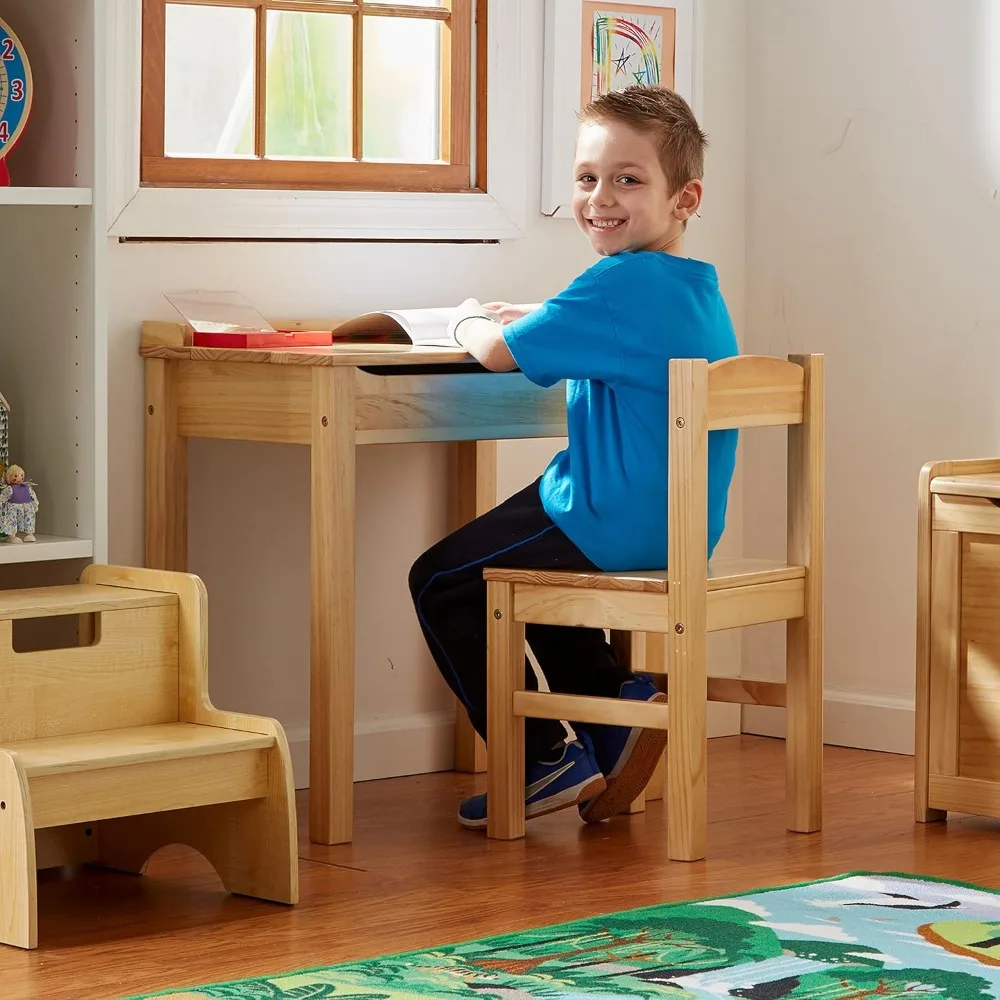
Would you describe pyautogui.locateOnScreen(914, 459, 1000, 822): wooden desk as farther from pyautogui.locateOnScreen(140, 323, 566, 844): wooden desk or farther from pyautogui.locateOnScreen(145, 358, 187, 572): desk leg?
pyautogui.locateOnScreen(145, 358, 187, 572): desk leg

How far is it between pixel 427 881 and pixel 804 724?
69 centimetres

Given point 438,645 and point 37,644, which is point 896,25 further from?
point 37,644

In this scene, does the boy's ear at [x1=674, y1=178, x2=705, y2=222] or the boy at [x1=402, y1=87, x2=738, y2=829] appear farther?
the boy's ear at [x1=674, y1=178, x2=705, y2=222]

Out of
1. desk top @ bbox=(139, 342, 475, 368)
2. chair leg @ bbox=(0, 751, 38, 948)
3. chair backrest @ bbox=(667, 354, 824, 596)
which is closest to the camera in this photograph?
chair leg @ bbox=(0, 751, 38, 948)

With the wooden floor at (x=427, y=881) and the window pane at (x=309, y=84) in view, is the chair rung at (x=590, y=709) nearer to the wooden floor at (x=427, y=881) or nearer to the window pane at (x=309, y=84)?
the wooden floor at (x=427, y=881)

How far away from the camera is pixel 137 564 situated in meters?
3.17

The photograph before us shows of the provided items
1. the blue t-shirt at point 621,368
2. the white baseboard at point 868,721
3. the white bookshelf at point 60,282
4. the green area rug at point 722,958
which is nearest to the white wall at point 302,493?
the white bookshelf at point 60,282

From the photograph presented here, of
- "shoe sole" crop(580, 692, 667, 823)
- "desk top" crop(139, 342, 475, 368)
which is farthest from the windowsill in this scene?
"shoe sole" crop(580, 692, 667, 823)

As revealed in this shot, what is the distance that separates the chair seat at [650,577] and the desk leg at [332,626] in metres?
0.22

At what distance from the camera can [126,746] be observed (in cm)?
248

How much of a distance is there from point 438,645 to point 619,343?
58cm

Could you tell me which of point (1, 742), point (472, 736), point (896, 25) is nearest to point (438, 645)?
point (472, 736)

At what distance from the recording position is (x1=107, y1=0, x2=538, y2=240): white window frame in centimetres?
310

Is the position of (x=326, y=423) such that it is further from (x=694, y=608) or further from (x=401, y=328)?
(x=694, y=608)
